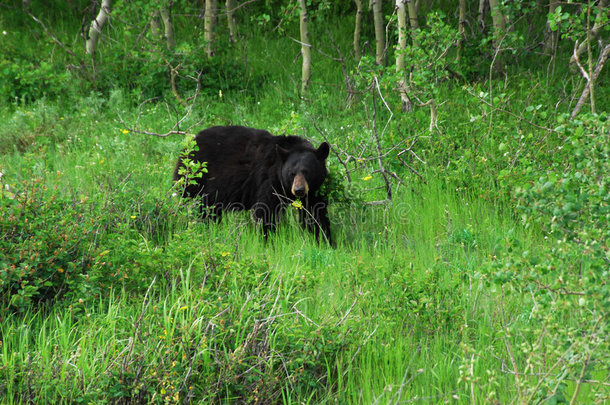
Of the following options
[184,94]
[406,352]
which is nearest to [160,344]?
[406,352]

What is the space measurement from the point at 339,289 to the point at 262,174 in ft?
7.08

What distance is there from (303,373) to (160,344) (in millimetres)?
754

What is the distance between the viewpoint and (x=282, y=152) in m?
5.97

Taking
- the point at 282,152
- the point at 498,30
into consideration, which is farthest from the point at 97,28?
the point at 498,30

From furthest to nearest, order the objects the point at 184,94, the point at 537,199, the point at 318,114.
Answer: the point at 184,94
the point at 318,114
the point at 537,199

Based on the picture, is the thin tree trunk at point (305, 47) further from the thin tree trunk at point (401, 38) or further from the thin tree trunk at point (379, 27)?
the thin tree trunk at point (401, 38)

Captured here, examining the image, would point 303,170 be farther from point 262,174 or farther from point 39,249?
point 39,249

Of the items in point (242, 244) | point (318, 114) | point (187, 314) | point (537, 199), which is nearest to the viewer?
point (537, 199)

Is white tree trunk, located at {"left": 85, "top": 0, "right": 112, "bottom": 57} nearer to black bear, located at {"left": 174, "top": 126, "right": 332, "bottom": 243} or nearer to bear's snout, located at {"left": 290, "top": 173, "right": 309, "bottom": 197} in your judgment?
black bear, located at {"left": 174, "top": 126, "right": 332, "bottom": 243}

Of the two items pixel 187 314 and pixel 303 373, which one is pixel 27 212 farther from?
pixel 303 373

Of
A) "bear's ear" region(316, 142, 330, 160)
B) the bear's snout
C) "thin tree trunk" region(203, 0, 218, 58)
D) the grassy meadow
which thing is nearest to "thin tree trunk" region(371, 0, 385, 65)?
"thin tree trunk" region(203, 0, 218, 58)

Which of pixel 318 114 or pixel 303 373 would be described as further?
pixel 318 114

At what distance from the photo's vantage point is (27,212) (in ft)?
13.5

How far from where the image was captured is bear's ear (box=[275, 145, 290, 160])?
5.93m
